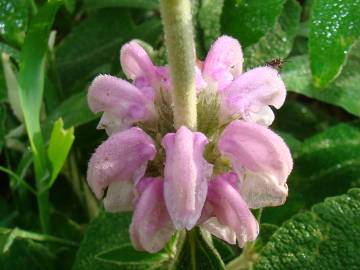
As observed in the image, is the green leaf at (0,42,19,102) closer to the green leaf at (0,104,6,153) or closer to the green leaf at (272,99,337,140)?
the green leaf at (0,104,6,153)

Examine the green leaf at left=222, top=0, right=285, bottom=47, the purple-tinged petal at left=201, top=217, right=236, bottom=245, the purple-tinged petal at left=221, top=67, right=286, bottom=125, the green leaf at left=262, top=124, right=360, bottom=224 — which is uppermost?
the purple-tinged petal at left=221, top=67, right=286, bottom=125

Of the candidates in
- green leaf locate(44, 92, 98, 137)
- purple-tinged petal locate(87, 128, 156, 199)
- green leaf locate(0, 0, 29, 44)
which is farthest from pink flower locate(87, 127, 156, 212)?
green leaf locate(0, 0, 29, 44)

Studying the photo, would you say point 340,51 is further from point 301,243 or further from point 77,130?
point 77,130

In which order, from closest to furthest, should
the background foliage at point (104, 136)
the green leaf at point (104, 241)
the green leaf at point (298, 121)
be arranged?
the background foliage at point (104, 136) < the green leaf at point (104, 241) < the green leaf at point (298, 121)

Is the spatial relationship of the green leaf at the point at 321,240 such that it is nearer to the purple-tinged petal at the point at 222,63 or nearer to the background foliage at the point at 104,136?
the background foliage at the point at 104,136

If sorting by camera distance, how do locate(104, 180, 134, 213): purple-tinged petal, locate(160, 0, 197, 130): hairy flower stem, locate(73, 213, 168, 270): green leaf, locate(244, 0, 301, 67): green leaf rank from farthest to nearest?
locate(244, 0, 301, 67): green leaf → locate(73, 213, 168, 270): green leaf → locate(104, 180, 134, 213): purple-tinged petal → locate(160, 0, 197, 130): hairy flower stem

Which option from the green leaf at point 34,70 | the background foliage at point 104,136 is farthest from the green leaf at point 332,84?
the green leaf at point 34,70

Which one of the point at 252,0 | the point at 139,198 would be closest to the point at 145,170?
the point at 139,198
